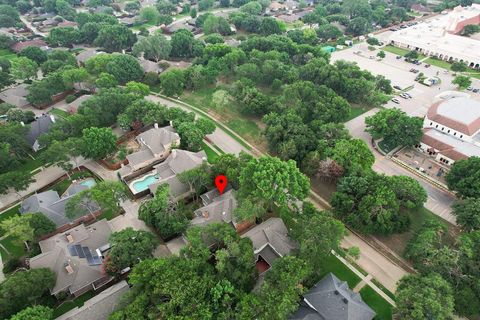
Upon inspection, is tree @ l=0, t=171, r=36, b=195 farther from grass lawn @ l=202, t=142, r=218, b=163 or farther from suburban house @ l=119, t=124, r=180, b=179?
grass lawn @ l=202, t=142, r=218, b=163

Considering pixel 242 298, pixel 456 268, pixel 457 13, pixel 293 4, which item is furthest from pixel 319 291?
pixel 293 4

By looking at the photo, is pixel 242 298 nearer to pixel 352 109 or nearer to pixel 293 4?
pixel 352 109

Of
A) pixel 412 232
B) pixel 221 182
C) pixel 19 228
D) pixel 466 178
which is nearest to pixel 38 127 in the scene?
pixel 19 228

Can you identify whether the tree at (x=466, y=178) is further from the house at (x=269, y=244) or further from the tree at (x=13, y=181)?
the tree at (x=13, y=181)

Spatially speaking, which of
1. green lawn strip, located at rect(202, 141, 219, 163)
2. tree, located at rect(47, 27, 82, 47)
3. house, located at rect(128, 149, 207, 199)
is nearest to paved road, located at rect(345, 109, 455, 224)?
green lawn strip, located at rect(202, 141, 219, 163)

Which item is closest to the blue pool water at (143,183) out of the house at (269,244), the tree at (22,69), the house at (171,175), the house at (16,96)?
the house at (171,175)

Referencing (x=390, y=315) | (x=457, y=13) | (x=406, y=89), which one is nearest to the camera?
(x=390, y=315)
